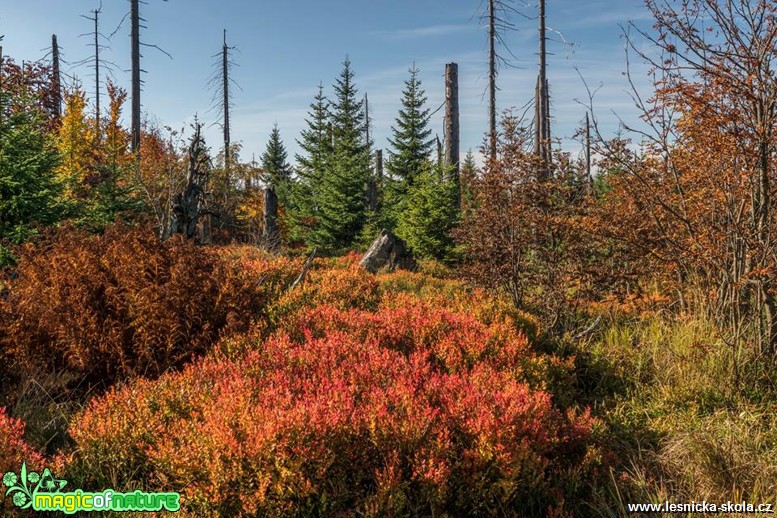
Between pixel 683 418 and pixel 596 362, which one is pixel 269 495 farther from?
pixel 596 362

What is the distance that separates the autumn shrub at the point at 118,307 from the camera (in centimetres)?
450

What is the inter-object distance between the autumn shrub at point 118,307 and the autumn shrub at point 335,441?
2.62ft

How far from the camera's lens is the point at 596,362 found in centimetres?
532

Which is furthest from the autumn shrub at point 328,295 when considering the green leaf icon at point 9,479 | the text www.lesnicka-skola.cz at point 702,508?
the text www.lesnicka-skola.cz at point 702,508

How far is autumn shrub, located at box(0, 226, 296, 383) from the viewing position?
177 inches

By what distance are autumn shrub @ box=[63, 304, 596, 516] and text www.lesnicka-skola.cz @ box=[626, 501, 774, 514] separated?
393 mm

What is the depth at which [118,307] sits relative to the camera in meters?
4.76

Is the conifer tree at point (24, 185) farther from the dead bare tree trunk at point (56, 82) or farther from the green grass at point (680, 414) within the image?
the dead bare tree trunk at point (56, 82)

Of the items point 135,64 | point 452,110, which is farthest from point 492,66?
point 135,64

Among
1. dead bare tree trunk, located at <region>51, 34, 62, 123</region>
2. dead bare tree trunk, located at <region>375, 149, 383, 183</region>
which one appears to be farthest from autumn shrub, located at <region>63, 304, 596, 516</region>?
dead bare tree trunk, located at <region>375, 149, 383, 183</region>

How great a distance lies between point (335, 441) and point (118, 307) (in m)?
3.12

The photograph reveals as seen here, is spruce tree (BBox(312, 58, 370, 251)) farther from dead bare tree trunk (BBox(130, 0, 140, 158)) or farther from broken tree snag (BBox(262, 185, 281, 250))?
dead bare tree trunk (BBox(130, 0, 140, 158))

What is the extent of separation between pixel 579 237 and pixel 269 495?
572 centimetres

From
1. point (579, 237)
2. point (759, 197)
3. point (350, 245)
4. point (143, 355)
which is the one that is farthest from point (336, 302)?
point (350, 245)
